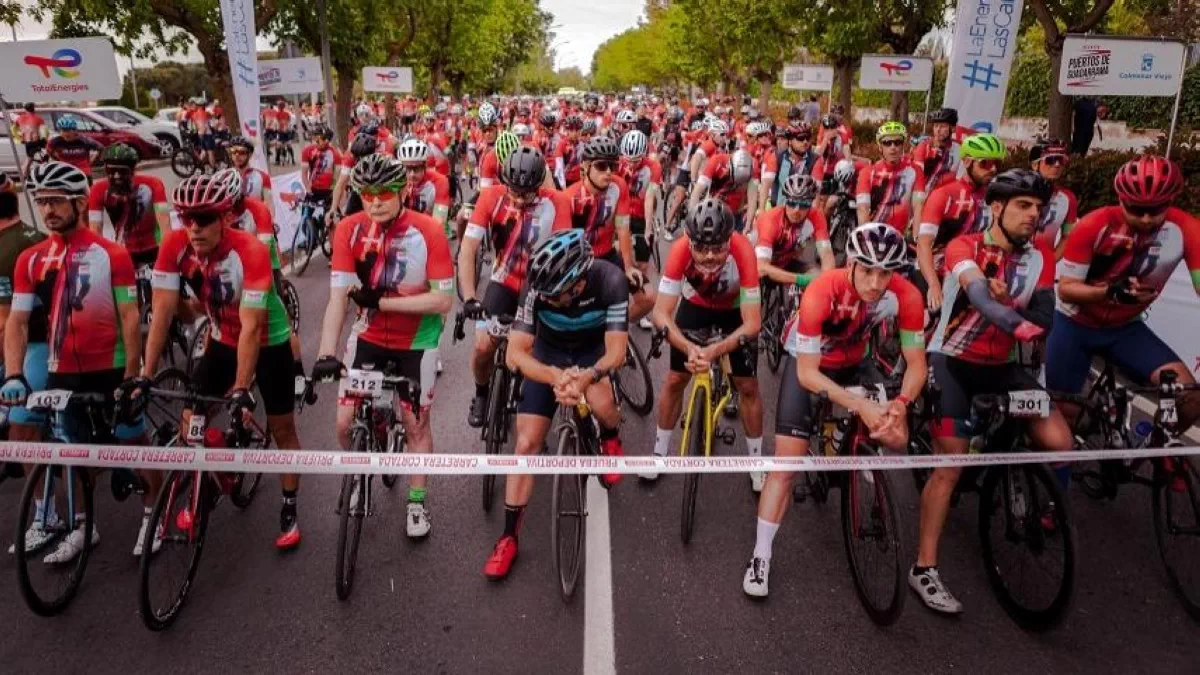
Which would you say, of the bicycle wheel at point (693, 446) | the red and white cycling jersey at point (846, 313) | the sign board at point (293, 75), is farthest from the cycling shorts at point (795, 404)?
the sign board at point (293, 75)

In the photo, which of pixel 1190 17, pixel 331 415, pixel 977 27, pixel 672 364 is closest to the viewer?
pixel 672 364

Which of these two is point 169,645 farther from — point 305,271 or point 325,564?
point 305,271

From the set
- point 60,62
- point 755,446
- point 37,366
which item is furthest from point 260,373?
point 60,62

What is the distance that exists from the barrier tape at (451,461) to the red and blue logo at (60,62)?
7428 mm

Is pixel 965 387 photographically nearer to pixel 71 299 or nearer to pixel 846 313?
pixel 846 313

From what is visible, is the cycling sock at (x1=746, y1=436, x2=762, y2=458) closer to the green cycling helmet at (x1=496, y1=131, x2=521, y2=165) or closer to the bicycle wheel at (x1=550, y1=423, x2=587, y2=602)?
the bicycle wheel at (x1=550, y1=423, x2=587, y2=602)

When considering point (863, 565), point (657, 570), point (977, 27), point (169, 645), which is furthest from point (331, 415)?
point (977, 27)

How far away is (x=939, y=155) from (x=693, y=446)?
578cm

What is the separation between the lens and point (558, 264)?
3871 millimetres

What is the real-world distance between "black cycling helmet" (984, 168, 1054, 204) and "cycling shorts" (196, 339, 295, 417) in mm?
4187

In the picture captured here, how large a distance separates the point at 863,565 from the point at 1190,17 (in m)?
29.0

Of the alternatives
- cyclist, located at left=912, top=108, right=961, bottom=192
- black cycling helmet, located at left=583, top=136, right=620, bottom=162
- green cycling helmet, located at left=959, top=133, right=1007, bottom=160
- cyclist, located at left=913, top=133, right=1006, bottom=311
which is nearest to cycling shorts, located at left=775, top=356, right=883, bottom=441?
cyclist, located at left=913, top=133, right=1006, bottom=311

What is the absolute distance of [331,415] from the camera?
657 cm

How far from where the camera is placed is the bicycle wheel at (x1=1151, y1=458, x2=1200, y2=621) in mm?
3984
